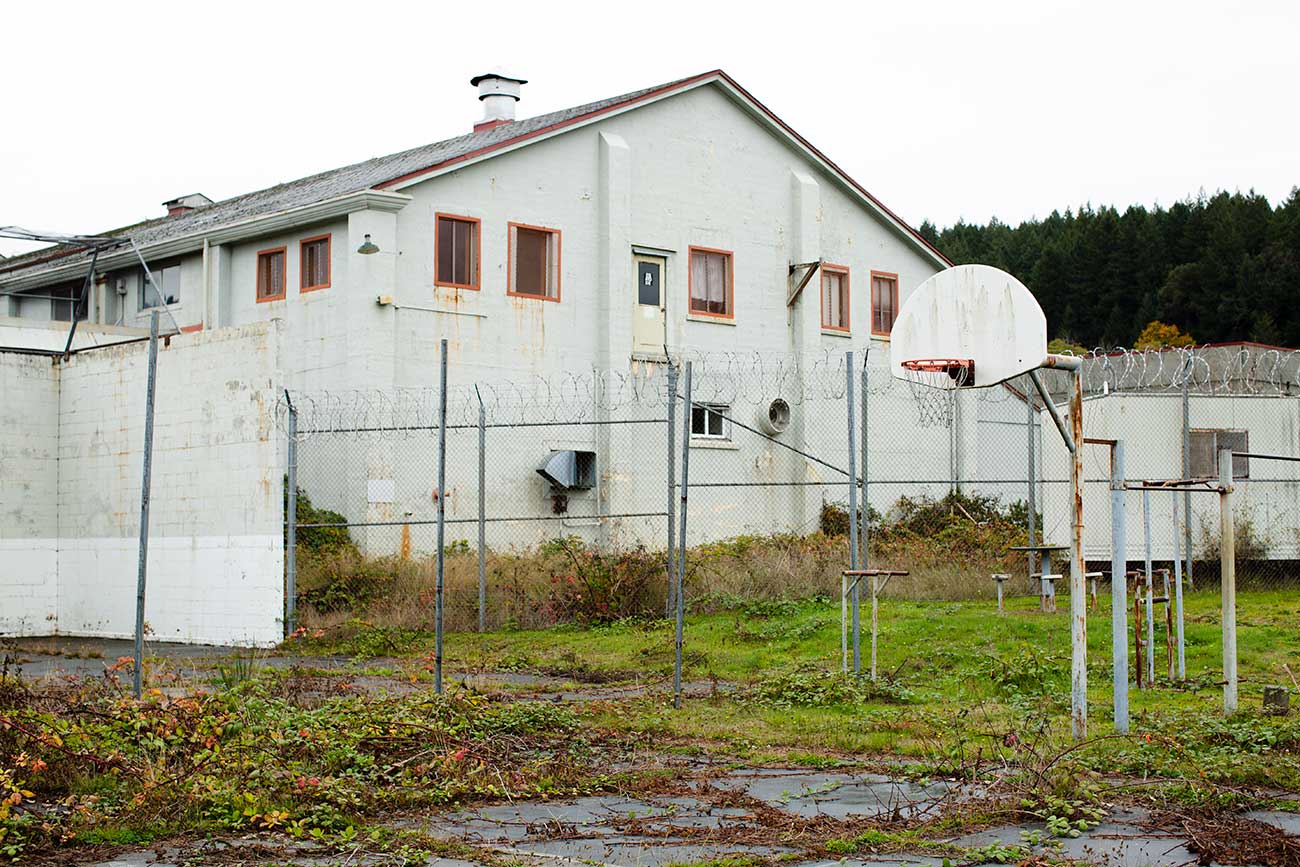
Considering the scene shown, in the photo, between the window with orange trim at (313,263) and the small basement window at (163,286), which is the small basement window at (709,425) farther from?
the small basement window at (163,286)

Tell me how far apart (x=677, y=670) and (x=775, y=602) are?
5683 millimetres

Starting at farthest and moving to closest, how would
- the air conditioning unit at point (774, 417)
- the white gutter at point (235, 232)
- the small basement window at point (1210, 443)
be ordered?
1. the air conditioning unit at point (774, 417)
2. the white gutter at point (235, 232)
3. the small basement window at point (1210, 443)

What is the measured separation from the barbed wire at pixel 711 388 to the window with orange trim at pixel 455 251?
1.57 meters

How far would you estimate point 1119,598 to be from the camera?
34.0 ft

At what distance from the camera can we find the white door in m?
27.7

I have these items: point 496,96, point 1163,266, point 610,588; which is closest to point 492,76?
point 496,96

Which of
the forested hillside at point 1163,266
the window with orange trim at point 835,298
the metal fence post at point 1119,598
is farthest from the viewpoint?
the forested hillside at point 1163,266

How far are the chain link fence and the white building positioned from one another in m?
0.24

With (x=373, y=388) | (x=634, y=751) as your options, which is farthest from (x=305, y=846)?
(x=373, y=388)

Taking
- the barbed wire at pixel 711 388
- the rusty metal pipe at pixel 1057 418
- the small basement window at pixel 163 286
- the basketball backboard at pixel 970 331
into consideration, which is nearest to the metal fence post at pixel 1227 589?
the rusty metal pipe at pixel 1057 418

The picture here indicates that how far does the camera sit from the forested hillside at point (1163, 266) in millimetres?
62000

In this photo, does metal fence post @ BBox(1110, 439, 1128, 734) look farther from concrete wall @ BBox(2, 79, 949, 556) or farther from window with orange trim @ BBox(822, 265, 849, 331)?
window with orange trim @ BBox(822, 265, 849, 331)

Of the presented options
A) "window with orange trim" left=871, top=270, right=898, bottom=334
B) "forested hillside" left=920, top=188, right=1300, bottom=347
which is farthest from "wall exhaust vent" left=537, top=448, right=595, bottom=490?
"forested hillside" left=920, top=188, right=1300, bottom=347

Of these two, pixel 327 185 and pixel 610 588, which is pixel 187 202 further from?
pixel 610 588
